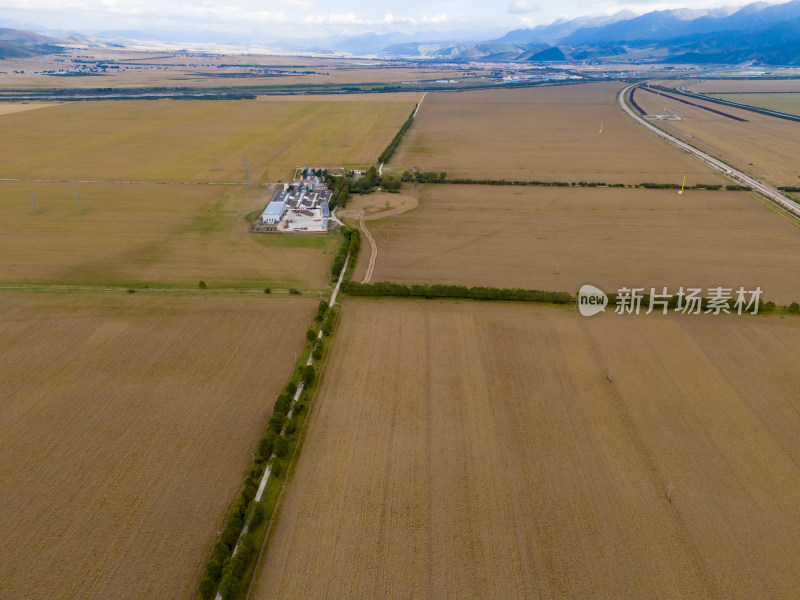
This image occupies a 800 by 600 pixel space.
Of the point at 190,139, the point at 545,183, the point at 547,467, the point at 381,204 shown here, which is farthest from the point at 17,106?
the point at 547,467

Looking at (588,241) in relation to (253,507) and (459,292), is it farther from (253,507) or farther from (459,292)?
(253,507)

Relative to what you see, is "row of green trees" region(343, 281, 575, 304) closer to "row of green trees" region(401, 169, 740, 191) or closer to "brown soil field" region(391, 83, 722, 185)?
"row of green trees" region(401, 169, 740, 191)

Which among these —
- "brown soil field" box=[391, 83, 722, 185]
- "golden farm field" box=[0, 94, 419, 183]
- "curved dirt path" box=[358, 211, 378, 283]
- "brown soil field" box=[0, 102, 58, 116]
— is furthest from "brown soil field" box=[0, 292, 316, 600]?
"brown soil field" box=[0, 102, 58, 116]

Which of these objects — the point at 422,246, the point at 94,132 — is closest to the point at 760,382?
the point at 422,246

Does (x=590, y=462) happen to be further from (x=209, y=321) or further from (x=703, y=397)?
(x=209, y=321)

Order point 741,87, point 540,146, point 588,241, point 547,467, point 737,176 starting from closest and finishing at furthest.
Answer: point 547,467, point 588,241, point 737,176, point 540,146, point 741,87
